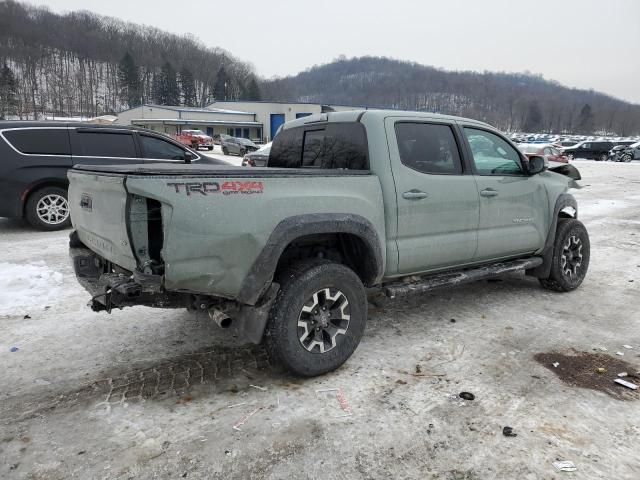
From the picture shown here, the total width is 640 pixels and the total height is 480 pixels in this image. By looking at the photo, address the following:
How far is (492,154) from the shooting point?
184 inches

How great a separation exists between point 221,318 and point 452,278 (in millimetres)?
2078

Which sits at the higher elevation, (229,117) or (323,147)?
(229,117)

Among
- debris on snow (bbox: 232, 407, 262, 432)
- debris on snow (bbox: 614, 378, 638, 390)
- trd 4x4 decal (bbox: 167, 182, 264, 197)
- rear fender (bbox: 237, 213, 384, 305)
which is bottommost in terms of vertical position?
debris on snow (bbox: 232, 407, 262, 432)

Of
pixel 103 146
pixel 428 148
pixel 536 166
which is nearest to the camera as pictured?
pixel 428 148

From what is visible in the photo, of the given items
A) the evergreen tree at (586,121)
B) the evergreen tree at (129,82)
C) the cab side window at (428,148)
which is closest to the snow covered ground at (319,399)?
the cab side window at (428,148)

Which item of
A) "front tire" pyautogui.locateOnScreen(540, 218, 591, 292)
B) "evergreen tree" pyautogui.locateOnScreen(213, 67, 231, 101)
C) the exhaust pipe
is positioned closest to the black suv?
the exhaust pipe

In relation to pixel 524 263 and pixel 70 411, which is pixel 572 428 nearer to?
pixel 524 263

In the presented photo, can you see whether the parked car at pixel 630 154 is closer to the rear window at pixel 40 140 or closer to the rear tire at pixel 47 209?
the rear window at pixel 40 140

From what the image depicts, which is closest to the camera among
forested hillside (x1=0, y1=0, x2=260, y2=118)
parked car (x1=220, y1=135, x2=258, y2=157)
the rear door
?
the rear door

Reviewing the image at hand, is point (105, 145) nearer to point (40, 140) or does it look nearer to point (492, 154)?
point (40, 140)

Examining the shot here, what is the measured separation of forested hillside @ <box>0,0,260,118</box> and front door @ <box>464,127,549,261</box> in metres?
113

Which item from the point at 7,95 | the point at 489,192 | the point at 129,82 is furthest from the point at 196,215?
the point at 129,82

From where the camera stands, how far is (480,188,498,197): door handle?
4.33 m

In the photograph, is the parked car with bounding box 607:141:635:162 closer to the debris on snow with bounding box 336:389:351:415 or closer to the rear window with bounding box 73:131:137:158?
the rear window with bounding box 73:131:137:158
